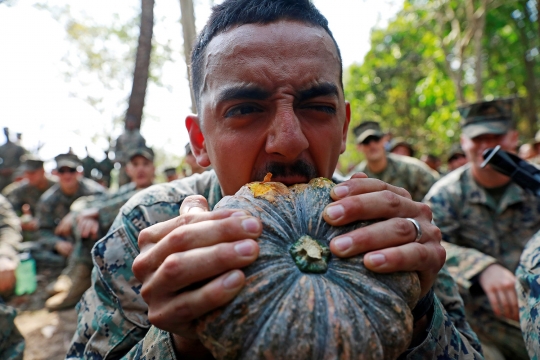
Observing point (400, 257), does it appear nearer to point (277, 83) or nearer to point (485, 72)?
point (277, 83)

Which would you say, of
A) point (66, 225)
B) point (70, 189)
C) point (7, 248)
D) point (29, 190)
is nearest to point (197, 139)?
point (7, 248)

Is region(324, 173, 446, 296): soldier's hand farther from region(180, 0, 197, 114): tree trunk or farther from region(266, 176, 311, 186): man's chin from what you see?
Answer: region(180, 0, 197, 114): tree trunk

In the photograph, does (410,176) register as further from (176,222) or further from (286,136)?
(176,222)

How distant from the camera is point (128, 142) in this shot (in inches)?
354

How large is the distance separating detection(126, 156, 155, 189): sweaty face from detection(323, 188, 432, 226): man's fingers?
6228mm

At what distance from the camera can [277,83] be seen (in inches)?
56.2

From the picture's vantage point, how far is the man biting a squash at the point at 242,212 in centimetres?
96

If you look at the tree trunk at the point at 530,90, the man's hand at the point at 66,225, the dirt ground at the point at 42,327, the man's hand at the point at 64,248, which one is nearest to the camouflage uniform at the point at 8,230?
the dirt ground at the point at 42,327

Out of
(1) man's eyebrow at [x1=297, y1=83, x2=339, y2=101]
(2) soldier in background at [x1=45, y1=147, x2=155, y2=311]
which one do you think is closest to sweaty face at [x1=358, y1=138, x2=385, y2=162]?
(2) soldier in background at [x1=45, y1=147, x2=155, y2=311]

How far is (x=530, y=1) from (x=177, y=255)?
19.7 metres

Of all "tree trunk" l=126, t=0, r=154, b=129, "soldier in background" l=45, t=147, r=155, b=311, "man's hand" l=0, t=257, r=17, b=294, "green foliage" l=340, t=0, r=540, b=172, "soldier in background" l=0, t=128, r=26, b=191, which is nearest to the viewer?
"man's hand" l=0, t=257, r=17, b=294

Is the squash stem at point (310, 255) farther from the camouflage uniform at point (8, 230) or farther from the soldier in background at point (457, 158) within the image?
the soldier in background at point (457, 158)

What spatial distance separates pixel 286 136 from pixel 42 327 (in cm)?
511

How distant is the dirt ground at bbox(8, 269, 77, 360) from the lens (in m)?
4.11
